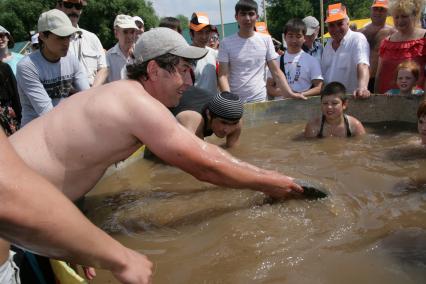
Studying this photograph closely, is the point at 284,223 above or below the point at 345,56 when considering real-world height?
below

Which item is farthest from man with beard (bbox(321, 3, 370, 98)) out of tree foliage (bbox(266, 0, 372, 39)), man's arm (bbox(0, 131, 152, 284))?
tree foliage (bbox(266, 0, 372, 39))

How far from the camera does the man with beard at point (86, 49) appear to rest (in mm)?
4957

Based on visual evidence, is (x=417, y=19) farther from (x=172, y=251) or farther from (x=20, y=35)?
(x=20, y=35)

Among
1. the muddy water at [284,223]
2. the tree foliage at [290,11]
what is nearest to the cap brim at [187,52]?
the muddy water at [284,223]

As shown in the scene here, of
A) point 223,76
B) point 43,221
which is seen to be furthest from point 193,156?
point 223,76

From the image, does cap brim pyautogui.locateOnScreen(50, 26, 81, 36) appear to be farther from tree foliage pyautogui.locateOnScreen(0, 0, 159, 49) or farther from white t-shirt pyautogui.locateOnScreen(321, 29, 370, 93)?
tree foliage pyautogui.locateOnScreen(0, 0, 159, 49)

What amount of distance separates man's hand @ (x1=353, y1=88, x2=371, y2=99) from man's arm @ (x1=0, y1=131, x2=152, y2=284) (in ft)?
14.0

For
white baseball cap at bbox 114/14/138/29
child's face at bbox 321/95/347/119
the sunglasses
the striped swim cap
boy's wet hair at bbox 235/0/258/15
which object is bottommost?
child's face at bbox 321/95/347/119

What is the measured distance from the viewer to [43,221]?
0.99 metres

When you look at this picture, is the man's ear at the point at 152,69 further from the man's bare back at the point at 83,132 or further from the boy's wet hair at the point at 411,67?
the boy's wet hair at the point at 411,67

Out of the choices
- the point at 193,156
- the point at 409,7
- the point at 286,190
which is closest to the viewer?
the point at 193,156

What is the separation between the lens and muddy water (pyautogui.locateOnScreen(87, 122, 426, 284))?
2.17m

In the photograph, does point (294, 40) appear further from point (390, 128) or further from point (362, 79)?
point (390, 128)

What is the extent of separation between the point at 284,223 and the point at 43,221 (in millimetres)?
1915
